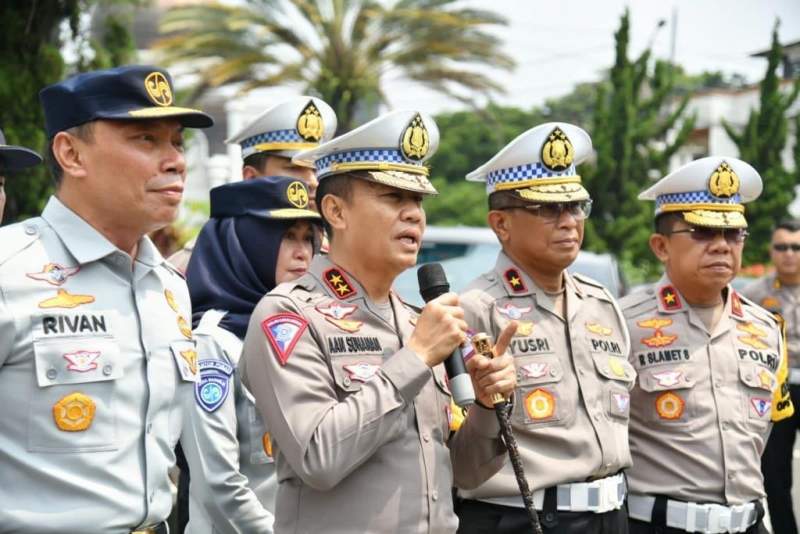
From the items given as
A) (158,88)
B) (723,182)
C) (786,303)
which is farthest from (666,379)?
(786,303)

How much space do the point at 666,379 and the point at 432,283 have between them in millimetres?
1796

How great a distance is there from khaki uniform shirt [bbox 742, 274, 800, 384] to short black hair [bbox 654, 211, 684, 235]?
117 inches

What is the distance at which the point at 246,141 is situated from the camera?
531 cm

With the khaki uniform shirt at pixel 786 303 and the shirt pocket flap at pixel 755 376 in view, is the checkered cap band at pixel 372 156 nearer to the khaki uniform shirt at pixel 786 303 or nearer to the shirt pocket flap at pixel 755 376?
the shirt pocket flap at pixel 755 376

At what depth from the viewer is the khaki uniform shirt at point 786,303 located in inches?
294

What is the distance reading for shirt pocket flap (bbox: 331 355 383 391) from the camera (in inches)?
112

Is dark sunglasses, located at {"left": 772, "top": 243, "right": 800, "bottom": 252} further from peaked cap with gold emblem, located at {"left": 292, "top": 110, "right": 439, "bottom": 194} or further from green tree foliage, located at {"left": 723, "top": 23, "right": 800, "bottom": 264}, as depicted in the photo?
green tree foliage, located at {"left": 723, "top": 23, "right": 800, "bottom": 264}

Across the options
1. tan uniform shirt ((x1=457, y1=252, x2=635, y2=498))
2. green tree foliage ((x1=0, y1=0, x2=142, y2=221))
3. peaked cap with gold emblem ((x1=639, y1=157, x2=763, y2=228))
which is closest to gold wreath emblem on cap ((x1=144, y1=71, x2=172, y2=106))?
tan uniform shirt ((x1=457, y1=252, x2=635, y2=498))

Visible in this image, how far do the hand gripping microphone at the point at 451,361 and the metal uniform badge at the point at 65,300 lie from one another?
0.91m

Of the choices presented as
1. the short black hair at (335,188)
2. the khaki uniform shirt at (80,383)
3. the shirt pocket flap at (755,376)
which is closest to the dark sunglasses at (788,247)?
the shirt pocket flap at (755,376)

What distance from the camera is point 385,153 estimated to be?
3.02 metres

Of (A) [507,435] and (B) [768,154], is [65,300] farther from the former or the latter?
(B) [768,154]

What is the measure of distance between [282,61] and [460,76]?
313cm

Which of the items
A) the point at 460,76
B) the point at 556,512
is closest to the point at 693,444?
the point at 556,512
